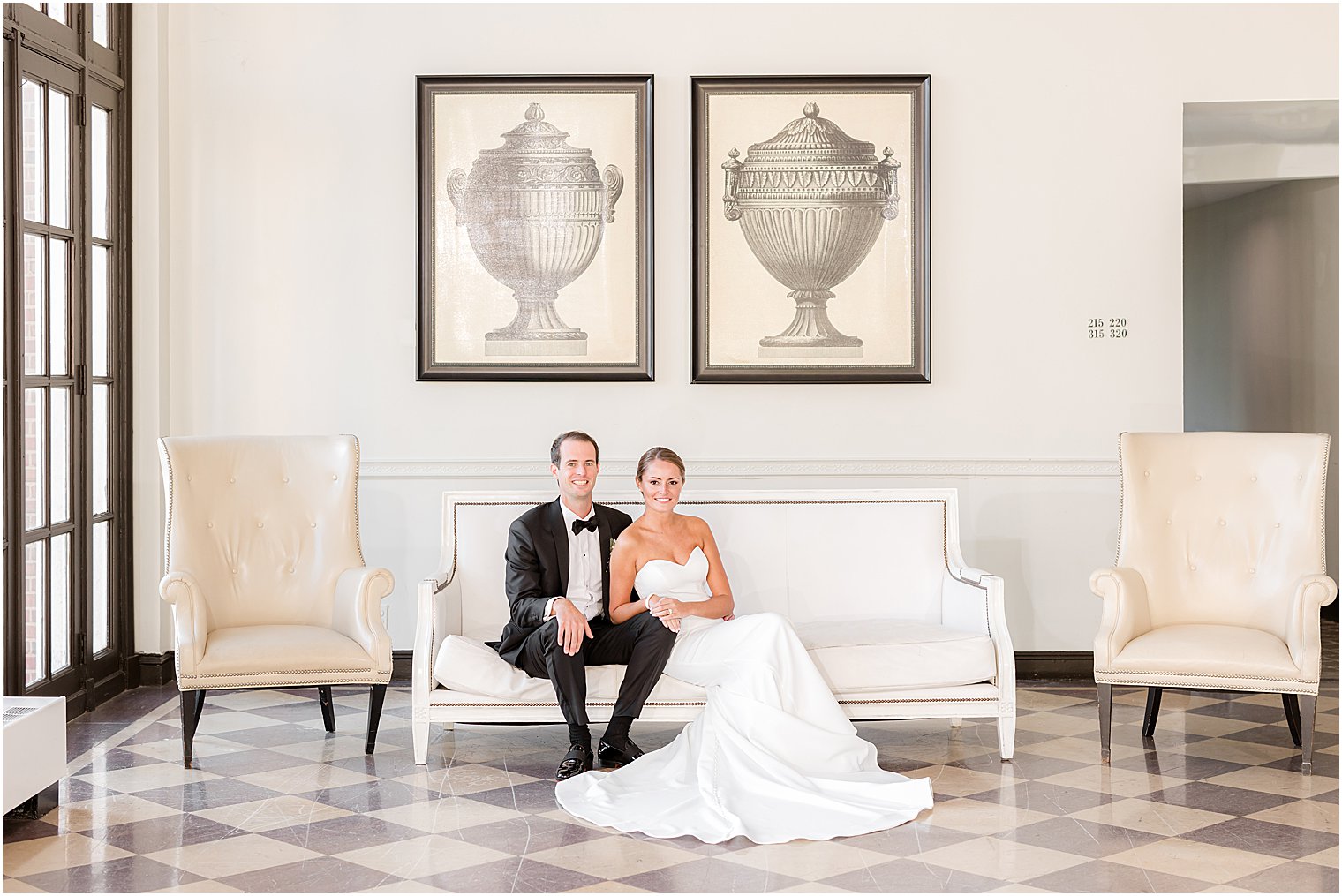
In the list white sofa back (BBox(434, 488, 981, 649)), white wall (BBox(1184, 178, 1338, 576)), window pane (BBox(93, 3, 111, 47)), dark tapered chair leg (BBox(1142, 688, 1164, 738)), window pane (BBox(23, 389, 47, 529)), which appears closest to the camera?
dark tapered chair leg (BBox(1142, 688, 1164, 738))

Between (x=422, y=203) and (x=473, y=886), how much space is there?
3148mm

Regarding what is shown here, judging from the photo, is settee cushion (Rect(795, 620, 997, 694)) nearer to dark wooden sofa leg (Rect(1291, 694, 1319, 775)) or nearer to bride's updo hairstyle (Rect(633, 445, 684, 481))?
bride's updo hairstyle (Rect(633, 445, 684, 481))

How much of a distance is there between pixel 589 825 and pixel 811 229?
112 inches

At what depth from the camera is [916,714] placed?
13.0 ft

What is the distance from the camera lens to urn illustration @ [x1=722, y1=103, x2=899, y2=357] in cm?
523

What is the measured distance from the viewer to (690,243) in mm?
5254

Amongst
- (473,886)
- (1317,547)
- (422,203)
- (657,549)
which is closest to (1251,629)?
(1317,547)

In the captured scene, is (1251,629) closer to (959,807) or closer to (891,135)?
(959,807)

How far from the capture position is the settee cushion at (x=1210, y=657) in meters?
3.85

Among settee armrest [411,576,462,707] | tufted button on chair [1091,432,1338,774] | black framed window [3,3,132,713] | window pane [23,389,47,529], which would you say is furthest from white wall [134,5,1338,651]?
settee armrest [411,576,462,707]

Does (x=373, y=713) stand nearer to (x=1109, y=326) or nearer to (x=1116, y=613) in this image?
(x=1116, y=613)

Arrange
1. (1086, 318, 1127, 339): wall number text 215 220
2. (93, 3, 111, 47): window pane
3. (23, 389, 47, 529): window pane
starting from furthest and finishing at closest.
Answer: (1086, 318, 1127, 339): wall number text 215 220 < (93, 3, 111, 47): window pane < (23, 389, 47, 529): window pane

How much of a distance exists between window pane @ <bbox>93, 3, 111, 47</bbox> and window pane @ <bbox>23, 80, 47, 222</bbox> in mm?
526

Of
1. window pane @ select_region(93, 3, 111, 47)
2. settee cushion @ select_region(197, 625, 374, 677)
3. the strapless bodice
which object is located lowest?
settee cushion @ select_region(197, 625, 374, 677)
